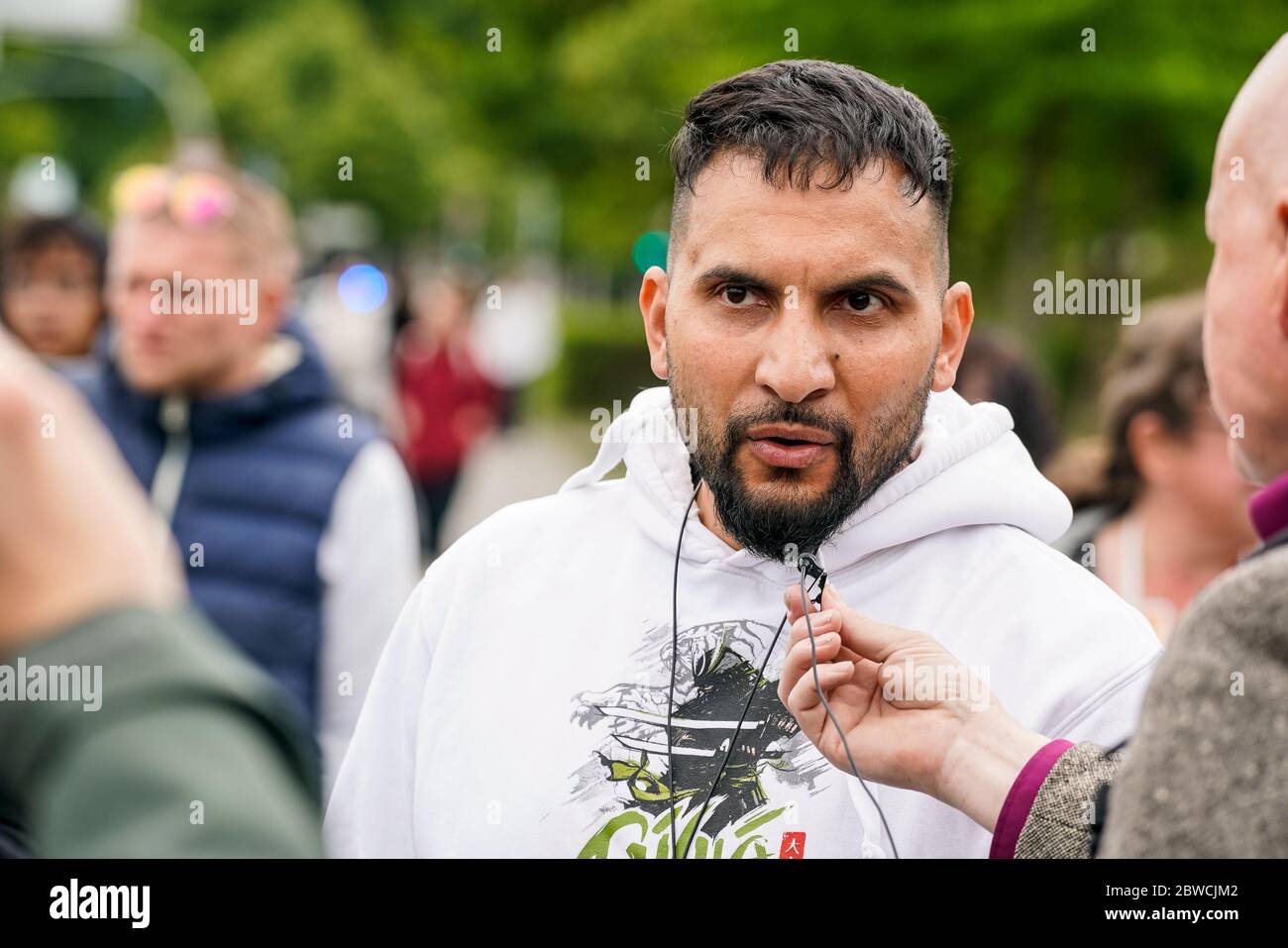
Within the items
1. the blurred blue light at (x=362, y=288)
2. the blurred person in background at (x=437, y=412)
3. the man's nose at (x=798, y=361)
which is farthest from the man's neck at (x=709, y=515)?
the blurred blue light at (x=362, y=288)

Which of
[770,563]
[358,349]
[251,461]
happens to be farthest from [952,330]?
[358,349]

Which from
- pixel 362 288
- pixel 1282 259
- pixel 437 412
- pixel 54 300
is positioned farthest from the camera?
pixel 362 288

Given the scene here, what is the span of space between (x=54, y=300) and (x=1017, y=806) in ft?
16.9

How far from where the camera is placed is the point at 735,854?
85.6 inches

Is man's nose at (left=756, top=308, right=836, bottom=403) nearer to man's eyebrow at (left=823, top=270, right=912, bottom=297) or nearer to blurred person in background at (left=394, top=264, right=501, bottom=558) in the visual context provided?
man's eyebrow at (left=823, top=270, right=912, bottom=297)

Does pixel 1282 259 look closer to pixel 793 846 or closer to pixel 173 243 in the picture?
pixel 793 846

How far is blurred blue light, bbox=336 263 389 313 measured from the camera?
18.8 m

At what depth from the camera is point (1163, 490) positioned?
4301 mm

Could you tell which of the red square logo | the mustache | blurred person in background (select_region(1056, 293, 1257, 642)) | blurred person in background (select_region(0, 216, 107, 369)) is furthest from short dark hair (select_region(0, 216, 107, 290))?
the red square logo

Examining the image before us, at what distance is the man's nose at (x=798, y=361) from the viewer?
2146 mm

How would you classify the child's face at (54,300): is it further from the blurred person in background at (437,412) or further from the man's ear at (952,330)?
the man's ear at (952,330)

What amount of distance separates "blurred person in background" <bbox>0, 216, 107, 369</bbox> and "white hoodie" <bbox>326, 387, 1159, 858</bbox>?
13.3 ft

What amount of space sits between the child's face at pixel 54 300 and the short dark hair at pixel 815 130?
4.38 m
